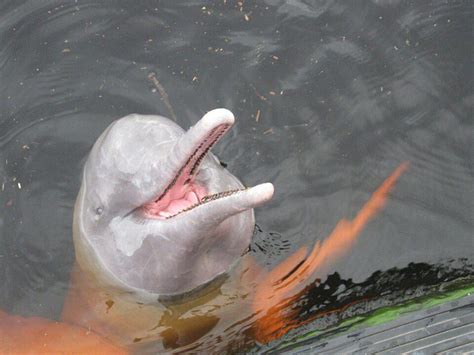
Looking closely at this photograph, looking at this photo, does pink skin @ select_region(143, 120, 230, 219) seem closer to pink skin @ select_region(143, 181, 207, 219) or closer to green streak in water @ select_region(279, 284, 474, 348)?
pink skin @ select_region(143, 181, 207, 219)

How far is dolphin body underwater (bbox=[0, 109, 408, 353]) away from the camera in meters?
5.25

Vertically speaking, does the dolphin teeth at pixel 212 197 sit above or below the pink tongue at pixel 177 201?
above

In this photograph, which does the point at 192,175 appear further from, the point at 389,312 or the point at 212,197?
the point at 389,312

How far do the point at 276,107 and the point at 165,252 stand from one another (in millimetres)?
2232

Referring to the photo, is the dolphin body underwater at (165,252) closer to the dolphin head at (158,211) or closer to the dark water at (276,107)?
the dolphin head at (158,211)

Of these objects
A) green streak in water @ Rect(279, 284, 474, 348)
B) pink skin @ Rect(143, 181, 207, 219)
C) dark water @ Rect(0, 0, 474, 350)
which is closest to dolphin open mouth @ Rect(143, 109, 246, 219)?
pink skin @ Rect(143, 181, 207, 219)

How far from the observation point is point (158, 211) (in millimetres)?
5641

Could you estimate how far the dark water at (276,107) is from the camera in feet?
22.7

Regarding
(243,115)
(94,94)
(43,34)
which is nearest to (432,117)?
(243,115)

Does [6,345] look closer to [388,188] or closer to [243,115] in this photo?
[243,115]

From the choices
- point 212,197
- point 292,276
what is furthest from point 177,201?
point 292,276

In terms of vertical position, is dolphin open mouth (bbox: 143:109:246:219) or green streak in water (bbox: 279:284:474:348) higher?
dolphin open mouth (bbox: 143:109:246:219)

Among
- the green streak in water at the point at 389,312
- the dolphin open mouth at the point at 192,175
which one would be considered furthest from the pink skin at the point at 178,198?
the green streak in water at the point at 389,312

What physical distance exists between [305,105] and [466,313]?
7.47 ft
